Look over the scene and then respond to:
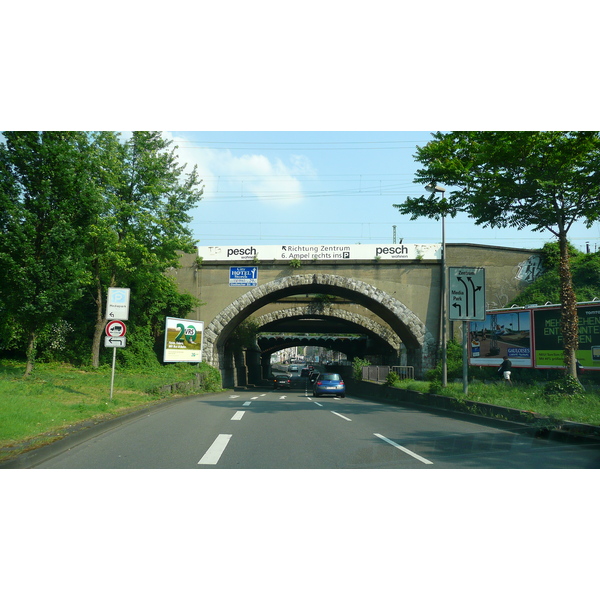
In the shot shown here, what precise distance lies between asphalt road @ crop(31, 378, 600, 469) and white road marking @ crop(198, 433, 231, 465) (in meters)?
0.02

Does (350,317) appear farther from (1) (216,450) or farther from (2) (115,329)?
(1) (216,450)

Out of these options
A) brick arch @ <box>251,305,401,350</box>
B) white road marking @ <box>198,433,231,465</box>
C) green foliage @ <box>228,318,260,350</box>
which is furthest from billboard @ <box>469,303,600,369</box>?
green foliage @ <box>228,318,260,350</box>

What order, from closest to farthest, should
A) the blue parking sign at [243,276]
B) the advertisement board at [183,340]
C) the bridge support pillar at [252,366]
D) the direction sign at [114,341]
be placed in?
the direction sign at [114,341] < the advertisement board at [183,340] < the blue parking sign at [243,276] < the bridge support pillar at [252,366]

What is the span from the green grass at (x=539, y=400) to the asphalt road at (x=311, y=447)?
108cm

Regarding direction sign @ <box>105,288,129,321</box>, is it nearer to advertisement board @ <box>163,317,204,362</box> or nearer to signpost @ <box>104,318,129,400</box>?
signpost @ <box>104,318,129,400</box>

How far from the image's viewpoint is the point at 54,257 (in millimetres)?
17328

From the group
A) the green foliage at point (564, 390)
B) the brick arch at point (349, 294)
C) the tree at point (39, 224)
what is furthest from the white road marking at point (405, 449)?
the brick arch at point (349, 294)

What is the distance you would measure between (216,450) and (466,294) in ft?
38.4

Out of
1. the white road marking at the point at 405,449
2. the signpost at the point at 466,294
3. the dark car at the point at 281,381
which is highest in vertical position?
the signpost at the point at 466,294

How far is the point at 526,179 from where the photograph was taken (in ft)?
44.2

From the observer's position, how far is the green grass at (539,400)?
1123cm

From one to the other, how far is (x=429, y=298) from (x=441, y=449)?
2381cm

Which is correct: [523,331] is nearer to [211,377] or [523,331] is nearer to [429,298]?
[429,298]

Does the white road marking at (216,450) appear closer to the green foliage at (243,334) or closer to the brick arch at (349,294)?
the brick arch at (349,294)
